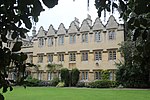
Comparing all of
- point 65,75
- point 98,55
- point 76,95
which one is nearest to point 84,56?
point 98,55

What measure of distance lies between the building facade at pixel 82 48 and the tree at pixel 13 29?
31.1 meters

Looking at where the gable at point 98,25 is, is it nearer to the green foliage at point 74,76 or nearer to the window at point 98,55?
the window at point 98,55

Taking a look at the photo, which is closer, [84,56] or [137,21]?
[137,21]

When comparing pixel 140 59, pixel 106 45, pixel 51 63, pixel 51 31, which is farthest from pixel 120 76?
pixel 140 59

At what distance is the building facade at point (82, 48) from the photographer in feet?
→ 116

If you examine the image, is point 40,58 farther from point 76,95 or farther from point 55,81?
point 76,95

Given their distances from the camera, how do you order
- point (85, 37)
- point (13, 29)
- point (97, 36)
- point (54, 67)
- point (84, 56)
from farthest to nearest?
point (54, 67) → point (85, 37) → point (84, 56) → point (97, 36) → point (13, 29)

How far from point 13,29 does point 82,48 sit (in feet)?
117

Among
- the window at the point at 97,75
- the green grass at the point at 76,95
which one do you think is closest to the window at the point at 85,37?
the window at the point at 97,75

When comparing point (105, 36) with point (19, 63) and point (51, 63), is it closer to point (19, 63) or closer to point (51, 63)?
point (51, 63)

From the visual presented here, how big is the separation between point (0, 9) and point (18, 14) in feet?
0.42

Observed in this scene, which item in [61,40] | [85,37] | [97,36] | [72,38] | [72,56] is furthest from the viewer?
[61,40]

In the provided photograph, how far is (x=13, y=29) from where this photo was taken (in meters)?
2.17

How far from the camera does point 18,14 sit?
6.81 feet
